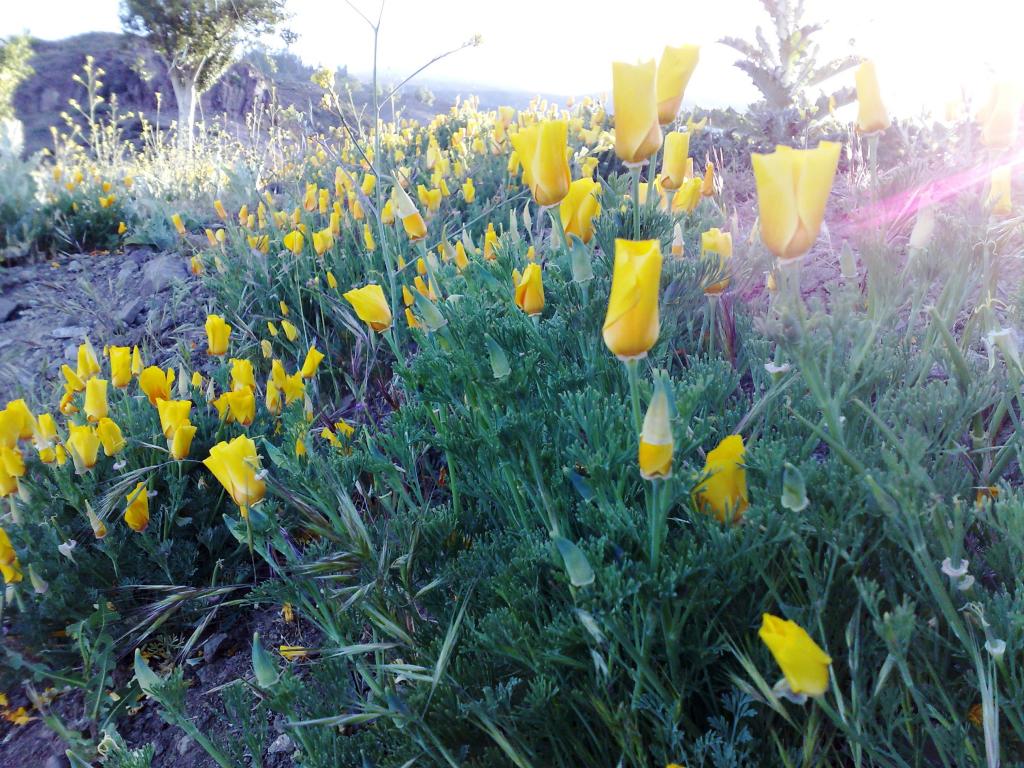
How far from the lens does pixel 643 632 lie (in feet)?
3.39

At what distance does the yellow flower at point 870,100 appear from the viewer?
1428 millimetres

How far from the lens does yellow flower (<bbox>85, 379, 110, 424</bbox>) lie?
203 cm

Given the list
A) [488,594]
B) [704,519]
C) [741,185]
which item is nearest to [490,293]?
[488,594]

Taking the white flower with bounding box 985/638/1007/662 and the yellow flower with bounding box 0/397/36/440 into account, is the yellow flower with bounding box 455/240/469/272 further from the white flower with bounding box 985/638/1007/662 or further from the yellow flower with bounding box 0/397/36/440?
the white flower with bounding box 985/638/1007/662

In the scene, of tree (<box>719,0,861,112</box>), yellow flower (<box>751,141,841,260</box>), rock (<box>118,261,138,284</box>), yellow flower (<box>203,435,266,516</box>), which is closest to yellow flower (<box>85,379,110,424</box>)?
yellow flower (<box>203,435,266,516</box>)

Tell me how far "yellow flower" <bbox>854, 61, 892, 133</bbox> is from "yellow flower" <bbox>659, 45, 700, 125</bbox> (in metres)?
0.36

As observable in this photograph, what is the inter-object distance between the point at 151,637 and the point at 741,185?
11.8ft

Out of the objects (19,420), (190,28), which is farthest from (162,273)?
(190,28)

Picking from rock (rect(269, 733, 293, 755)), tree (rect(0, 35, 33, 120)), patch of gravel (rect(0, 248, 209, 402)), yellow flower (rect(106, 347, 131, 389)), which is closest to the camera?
rock (rect(269, 733, 293, 755))

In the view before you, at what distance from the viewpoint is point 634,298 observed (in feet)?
3.00

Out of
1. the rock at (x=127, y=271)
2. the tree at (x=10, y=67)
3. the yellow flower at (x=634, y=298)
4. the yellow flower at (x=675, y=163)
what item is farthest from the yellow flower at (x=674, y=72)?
the tree at (x=10, y=67)

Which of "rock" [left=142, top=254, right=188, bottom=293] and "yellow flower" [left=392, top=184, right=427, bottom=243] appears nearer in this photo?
"yellow flower" [left=392, top=184, right=427, bottom=243]

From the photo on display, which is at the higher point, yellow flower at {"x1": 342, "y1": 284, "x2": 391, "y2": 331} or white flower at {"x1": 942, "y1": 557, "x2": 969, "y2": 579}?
yellow flower at {"x1": 342, "y1": 284, "x2": 391, "y2": 331}

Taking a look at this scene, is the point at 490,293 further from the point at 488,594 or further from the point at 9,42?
the point at 9,42
